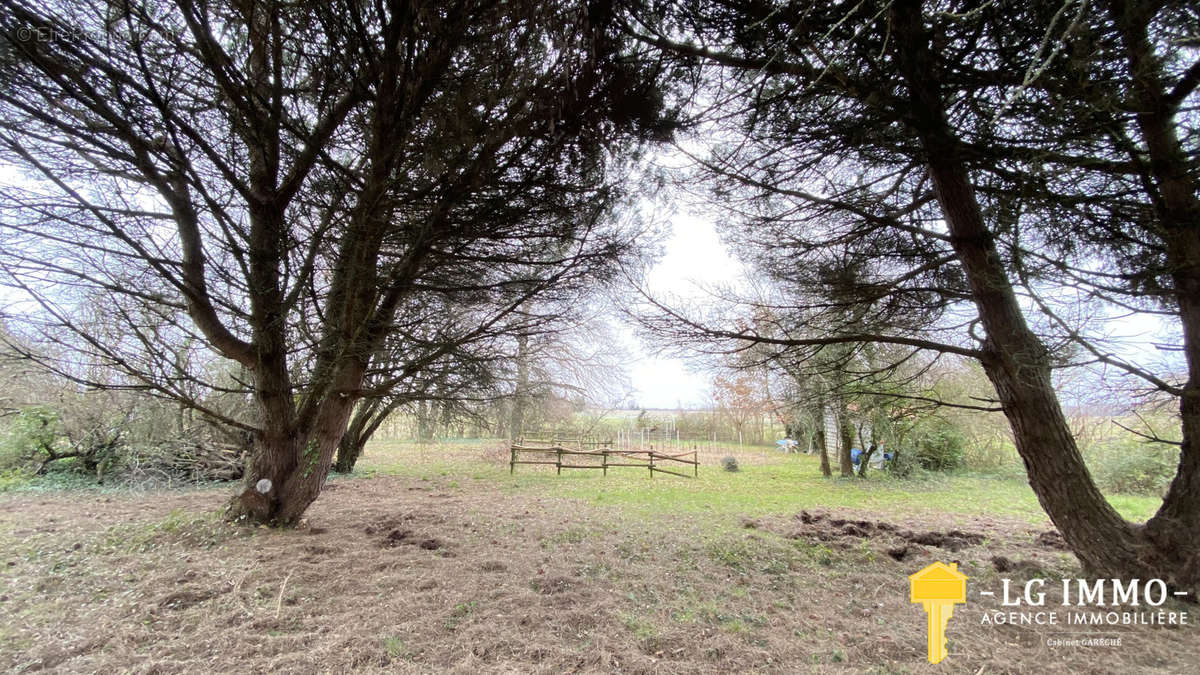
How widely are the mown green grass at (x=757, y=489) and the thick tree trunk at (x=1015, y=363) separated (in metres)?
3.02

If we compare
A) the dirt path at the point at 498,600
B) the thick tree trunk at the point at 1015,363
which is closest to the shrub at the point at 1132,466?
the dirt path at the point at 498,600

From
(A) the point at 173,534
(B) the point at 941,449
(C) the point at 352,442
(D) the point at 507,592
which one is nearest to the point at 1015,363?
(D) the point at 507,592

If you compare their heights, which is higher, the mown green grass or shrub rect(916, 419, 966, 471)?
shrub rect(916, 419, 966, 471)

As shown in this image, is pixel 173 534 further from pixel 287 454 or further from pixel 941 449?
pixel 941 449

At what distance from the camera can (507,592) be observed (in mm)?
2742

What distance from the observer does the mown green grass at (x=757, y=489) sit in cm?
620

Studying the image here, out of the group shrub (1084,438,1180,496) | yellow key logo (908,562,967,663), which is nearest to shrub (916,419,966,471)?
shrub (1084,438,1180,496)

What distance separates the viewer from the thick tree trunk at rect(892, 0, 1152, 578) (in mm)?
2668

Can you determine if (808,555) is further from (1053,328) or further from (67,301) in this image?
(67,301)

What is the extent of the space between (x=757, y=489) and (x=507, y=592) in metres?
6.28

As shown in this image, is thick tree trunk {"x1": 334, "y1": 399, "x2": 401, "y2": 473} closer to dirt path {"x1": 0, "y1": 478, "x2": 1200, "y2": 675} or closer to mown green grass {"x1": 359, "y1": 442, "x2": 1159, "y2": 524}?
mown green grass {"x1": 359, "y1": 442, "x2": 1159, "y2": 524}

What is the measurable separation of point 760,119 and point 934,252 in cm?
173

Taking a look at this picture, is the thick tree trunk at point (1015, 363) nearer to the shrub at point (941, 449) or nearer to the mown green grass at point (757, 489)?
the mown green grass at point (757, 489)

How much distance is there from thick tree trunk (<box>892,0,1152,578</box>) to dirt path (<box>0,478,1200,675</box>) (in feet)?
1.63
